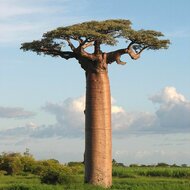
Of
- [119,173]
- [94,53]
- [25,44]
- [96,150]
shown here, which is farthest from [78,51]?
[119,173]

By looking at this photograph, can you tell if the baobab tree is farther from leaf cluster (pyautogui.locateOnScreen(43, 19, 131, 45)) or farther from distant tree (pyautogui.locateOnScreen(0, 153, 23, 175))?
distant tree (pyautogui.locateOnScreen(0, 153, 23, 175))

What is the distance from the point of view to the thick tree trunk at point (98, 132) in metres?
16.5

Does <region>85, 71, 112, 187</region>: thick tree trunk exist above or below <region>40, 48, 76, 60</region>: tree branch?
below

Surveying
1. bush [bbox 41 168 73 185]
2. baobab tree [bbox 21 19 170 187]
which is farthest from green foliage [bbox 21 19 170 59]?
bush [bbox 41 168 73 185]

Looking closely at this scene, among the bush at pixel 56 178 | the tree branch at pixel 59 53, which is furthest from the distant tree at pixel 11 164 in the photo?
the tree branch at pixel 59 53

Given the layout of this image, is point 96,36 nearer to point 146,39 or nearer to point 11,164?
point 146,39

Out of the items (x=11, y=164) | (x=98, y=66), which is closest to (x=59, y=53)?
(x=98, y=66)

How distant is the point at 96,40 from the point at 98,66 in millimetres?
757

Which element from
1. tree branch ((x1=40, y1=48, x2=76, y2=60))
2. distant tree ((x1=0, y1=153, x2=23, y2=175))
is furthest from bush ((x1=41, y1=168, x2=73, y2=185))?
distant tree ((x1=0, y1=153, x2=23, y2=175))

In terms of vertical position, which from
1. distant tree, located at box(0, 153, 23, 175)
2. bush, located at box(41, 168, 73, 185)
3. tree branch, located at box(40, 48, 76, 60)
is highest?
tree branch, located at box(40, 48, 76, 60)

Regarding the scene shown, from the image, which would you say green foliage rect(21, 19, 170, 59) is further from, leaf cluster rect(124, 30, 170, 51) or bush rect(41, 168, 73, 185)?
bush rect(41, 168, 73, 185)

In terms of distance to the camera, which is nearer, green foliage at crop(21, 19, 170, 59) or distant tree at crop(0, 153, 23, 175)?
green foliage at crop(21, 19, 170, 59)

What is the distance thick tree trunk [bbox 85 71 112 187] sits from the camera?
16469 mm

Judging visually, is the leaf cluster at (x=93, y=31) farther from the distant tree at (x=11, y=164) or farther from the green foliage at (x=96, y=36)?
the distant tree at (x=11, y=164)
